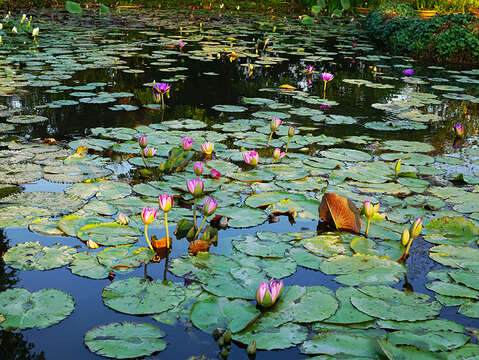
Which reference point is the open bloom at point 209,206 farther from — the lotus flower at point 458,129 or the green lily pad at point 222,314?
the lotus flower at point 458,129

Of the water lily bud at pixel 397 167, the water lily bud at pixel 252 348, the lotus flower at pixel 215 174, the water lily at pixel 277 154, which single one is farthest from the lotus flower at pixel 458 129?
the water lily bud at pixel 252 348

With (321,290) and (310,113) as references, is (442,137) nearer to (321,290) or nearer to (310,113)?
(310,113)

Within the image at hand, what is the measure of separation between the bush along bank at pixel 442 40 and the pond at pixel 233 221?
113 inches

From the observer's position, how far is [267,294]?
158cm

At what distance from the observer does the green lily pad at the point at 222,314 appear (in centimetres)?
154

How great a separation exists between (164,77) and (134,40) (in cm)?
334

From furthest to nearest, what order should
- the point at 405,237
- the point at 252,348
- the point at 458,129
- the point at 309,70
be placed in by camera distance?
1. the point at 309,70
2. the point at 458,129
3. the point at 405,237
4. the point at 252,348

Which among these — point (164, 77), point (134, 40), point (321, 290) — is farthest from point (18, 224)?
point (134, 40)

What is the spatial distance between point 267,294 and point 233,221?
0.74 m

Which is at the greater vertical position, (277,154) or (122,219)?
(277,154)

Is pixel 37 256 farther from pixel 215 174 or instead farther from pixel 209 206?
pixel 215 174

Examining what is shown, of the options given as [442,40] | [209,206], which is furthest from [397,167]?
[442,40]

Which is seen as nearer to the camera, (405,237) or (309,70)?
(405,237)

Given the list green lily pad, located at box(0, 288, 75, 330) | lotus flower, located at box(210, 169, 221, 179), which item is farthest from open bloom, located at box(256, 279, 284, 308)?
lotus flower, located at box(210, 169, 221, 179)
